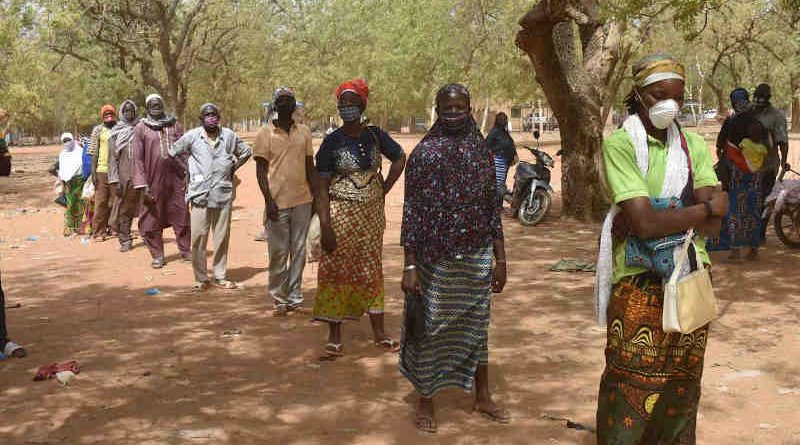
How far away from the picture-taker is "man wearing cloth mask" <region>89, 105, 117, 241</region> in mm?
11672

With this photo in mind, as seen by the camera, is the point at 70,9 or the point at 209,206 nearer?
the point at 209,206

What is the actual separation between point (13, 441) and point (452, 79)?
3817 cm

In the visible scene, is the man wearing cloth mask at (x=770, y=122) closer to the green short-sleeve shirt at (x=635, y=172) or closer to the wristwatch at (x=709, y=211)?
the green short-sleeve shirt at (x=635, y=172)

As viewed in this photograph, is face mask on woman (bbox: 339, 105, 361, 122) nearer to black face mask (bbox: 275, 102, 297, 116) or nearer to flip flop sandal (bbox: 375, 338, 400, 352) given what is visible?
black face mask (bbox: 275, 102, 297, 116)

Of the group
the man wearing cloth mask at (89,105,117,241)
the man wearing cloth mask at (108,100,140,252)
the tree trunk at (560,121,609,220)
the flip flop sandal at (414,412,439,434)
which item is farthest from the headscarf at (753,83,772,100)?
the man wearing cloth mask at (89,105,117,241)

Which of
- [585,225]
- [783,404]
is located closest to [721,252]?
[585,225]

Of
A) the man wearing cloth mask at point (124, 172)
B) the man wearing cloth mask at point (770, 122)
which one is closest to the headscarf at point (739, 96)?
the man wearing cloth mask at point (770, 122)

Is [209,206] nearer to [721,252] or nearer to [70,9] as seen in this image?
[721,252]

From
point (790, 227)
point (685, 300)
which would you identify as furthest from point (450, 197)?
point (790, 227)

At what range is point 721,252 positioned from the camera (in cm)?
979

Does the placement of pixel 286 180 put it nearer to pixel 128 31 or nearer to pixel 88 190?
pixel 88 190

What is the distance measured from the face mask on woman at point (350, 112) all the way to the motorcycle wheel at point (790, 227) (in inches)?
242

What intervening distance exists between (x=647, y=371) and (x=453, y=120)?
166 centimetres

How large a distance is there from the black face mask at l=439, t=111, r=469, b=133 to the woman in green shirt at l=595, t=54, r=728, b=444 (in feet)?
3.68
